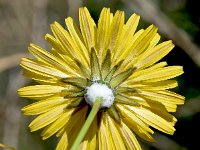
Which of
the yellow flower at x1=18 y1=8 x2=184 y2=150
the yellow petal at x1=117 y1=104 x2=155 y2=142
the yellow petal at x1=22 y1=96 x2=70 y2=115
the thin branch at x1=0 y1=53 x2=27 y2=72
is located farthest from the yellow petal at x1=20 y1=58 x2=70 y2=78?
the thin branch at x1=0 y1=53 x2=27 y2=72

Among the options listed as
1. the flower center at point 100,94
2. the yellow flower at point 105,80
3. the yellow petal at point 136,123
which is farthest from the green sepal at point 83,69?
the yellow petal at point 136,123

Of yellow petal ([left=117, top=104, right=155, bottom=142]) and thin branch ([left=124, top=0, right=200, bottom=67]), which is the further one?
thin branch ([left=124, top=0, right=200, bottom=67])

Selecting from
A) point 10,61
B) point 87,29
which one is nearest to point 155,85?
point 87,29

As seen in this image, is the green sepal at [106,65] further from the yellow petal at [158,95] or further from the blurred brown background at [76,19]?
the blurred brown background at [76,19]

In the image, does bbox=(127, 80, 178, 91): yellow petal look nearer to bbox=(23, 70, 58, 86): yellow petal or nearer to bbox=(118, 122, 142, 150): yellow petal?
bbox=(118, 122, 142, 150): yellow petal

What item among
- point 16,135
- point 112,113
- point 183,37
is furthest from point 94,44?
point 16,135

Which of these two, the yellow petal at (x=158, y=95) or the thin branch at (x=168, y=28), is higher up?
the thin branch at (x=168, y=28)
